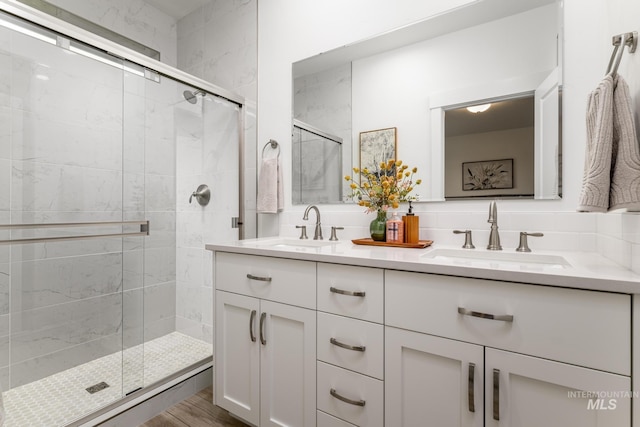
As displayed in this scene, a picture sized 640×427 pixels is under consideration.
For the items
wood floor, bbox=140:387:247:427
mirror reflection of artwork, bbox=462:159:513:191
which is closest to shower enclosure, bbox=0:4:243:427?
wood floor, bbox=140:387:247:427

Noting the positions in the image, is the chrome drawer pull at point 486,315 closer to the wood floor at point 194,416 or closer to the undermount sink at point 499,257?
Answer: the undermount sink at point 499,257

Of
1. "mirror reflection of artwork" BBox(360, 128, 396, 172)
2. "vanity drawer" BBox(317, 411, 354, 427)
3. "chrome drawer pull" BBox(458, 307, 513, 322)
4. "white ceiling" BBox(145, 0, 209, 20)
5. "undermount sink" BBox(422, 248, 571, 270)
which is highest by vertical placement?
"white ceiling" BBox(145, 0, 209, 20)

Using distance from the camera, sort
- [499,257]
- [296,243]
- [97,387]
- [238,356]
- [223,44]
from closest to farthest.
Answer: [499,257] → [238,356] → [97,387] → [296,243] → [223,44]

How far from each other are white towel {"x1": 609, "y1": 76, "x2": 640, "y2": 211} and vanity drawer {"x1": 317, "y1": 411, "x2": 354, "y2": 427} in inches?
42.0

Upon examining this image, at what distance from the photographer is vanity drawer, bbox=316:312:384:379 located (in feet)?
3.43

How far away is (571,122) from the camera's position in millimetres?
1225

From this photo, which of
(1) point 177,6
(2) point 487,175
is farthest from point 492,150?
(1) point 177,6

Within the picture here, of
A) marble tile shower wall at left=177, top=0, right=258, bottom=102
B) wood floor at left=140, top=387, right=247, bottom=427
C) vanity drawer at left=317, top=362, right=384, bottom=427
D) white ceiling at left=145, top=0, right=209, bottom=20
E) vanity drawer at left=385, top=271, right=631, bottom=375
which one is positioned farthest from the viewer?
white ceiling at left=145, top=0, right=209, bottom=20

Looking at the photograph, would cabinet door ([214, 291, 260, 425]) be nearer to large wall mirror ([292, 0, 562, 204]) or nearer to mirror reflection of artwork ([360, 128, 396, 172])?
large wall mirror ([292, 0, 562, 204])

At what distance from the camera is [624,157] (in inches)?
31.3

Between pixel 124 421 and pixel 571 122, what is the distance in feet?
7.74

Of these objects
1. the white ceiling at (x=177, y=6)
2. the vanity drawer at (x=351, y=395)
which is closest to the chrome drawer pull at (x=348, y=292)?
the vanity drawer at (x=351, y=395)

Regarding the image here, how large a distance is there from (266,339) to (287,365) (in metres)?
0.14

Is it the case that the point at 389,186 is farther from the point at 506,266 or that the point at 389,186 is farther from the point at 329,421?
the point at 329,421
